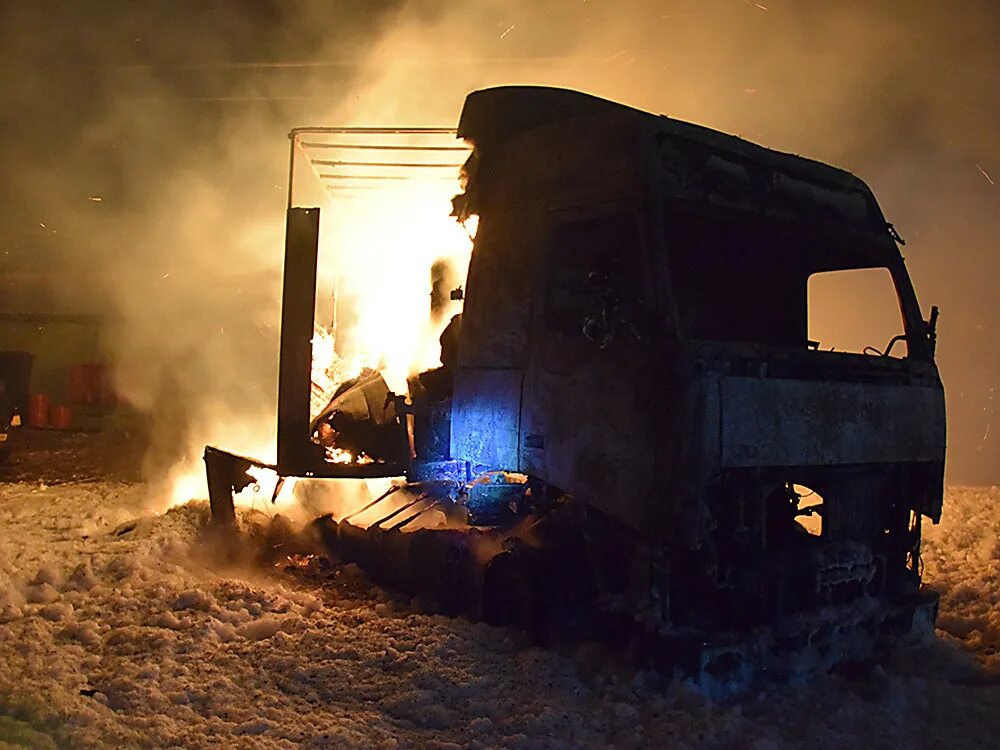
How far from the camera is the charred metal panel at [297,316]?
19.0 ft

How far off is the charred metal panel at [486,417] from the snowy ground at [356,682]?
1.06 metres

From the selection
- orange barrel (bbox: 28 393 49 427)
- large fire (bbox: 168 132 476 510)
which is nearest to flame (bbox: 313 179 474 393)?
large fire (bbox: 168 132 476 510)

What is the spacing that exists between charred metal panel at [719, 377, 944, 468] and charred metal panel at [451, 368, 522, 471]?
151 centimetres

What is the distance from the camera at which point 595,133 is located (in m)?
4.38

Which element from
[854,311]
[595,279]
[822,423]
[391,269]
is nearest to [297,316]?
[595,279]

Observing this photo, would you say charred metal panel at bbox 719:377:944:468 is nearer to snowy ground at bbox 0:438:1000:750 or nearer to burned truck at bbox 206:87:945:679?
burned truck at bbox 206:87:945:679

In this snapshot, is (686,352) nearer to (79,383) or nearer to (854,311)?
(854,311)

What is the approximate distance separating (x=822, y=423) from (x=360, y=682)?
2.71m

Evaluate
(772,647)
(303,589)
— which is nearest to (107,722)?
(303,589)

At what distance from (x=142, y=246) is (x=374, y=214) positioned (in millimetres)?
8786

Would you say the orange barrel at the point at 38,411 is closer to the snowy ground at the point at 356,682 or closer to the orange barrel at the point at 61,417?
the orange barrel at the point at 61,417

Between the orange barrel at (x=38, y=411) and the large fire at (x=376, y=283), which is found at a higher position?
the large fire at (x=376, y=283)

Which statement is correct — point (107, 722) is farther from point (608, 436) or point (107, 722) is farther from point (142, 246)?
point (142, 246)

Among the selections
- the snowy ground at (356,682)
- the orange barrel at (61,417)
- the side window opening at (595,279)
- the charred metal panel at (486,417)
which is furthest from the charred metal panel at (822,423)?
the orange barrel at (61,417)
